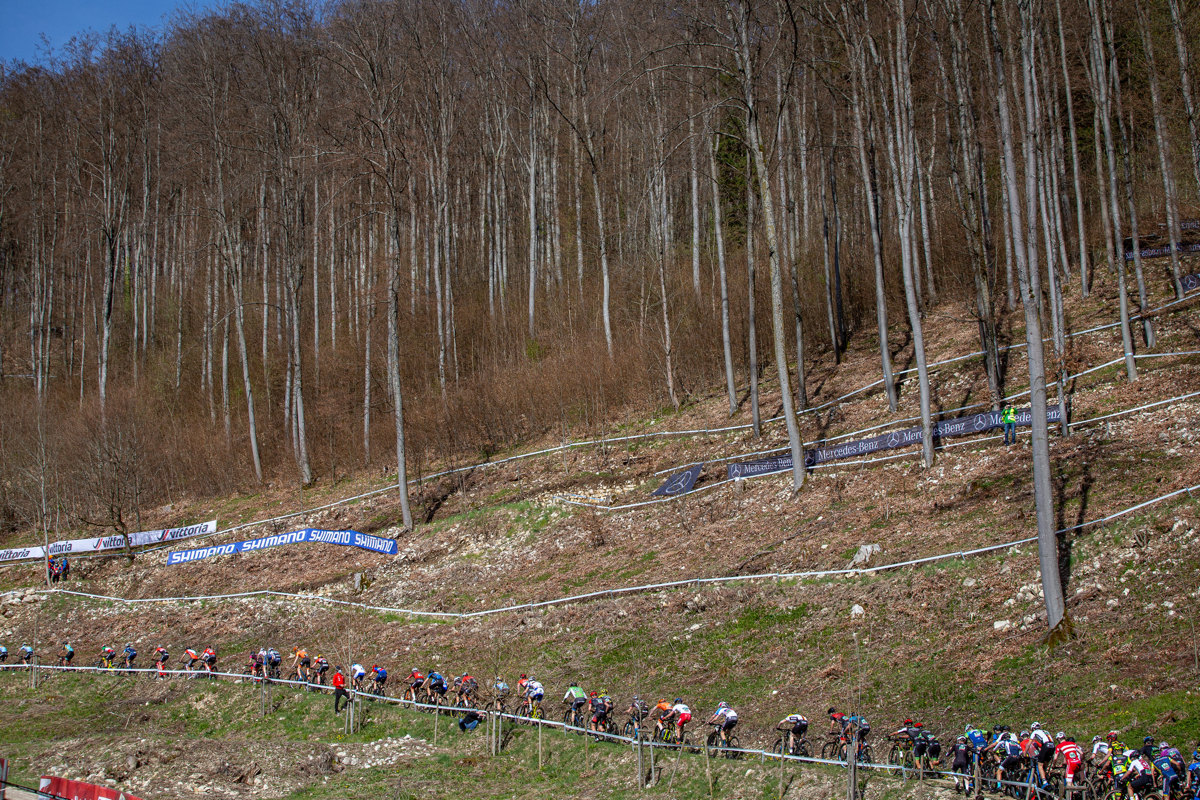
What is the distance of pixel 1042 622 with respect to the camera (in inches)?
542

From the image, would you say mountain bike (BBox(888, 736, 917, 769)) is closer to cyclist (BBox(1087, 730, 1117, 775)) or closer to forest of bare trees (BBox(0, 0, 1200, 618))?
cyclist (BBox(1087, 730, 1117, 775))

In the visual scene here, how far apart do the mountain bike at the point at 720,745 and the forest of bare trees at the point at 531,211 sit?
404 inches

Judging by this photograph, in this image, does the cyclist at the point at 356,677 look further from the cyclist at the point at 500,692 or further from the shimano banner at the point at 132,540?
the shimano banner at the point at 132,540

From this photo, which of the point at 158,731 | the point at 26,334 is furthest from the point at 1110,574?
the point at 26,334

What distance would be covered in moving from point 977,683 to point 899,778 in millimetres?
2713

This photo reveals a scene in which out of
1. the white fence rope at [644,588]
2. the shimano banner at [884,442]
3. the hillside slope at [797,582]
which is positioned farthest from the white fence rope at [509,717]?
the shimano banner at [884,442]

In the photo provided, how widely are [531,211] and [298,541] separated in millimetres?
21433

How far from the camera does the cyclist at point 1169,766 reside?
9.06 meters

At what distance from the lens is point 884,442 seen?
22.8 m

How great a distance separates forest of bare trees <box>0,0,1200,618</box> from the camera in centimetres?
2659

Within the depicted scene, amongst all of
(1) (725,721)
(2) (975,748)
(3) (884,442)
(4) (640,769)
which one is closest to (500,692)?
(4) (640,769)

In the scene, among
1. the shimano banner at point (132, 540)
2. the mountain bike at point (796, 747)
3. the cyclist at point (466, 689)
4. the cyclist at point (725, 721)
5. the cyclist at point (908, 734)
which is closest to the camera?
the cyclist at point (908, 734)

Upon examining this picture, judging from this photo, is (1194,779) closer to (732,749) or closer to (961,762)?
(961,762)

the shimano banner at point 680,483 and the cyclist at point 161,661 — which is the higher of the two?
the shimano banner at point 680,483
